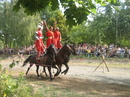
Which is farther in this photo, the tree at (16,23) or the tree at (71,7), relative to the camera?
the tree at (16,23)

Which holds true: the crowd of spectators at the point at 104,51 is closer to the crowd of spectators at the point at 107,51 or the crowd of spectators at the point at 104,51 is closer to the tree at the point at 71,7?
the crowd of spectators at the point at 107,51

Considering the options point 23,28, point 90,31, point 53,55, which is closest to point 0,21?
point 23,28

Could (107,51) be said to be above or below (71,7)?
below

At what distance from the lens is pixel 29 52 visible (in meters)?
26.4

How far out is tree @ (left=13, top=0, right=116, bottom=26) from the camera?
3361mm

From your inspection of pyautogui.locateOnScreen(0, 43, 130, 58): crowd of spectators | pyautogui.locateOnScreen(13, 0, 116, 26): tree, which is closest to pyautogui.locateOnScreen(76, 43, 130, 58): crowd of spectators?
pyautogui.locateOnScreen(0, 43, 130, 58): crowd of spectators

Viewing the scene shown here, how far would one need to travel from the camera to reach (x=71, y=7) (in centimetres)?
346

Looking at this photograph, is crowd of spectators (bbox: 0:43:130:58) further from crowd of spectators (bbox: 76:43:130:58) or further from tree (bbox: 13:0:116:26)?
tree (bbox: 13:0:116:26)

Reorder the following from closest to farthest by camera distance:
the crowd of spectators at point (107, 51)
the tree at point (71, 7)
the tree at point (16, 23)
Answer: the tree at point (71, 7), the crowd of spectators at point (107, 51), the tree at point (16, 23)

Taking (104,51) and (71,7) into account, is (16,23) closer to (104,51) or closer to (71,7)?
(104,51)

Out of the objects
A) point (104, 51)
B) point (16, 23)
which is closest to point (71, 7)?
point (104, 51)

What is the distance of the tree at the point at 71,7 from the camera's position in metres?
3.36

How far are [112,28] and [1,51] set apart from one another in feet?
67.6

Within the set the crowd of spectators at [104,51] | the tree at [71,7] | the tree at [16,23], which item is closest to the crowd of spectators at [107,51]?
the crowd of spectators at [104,51]
